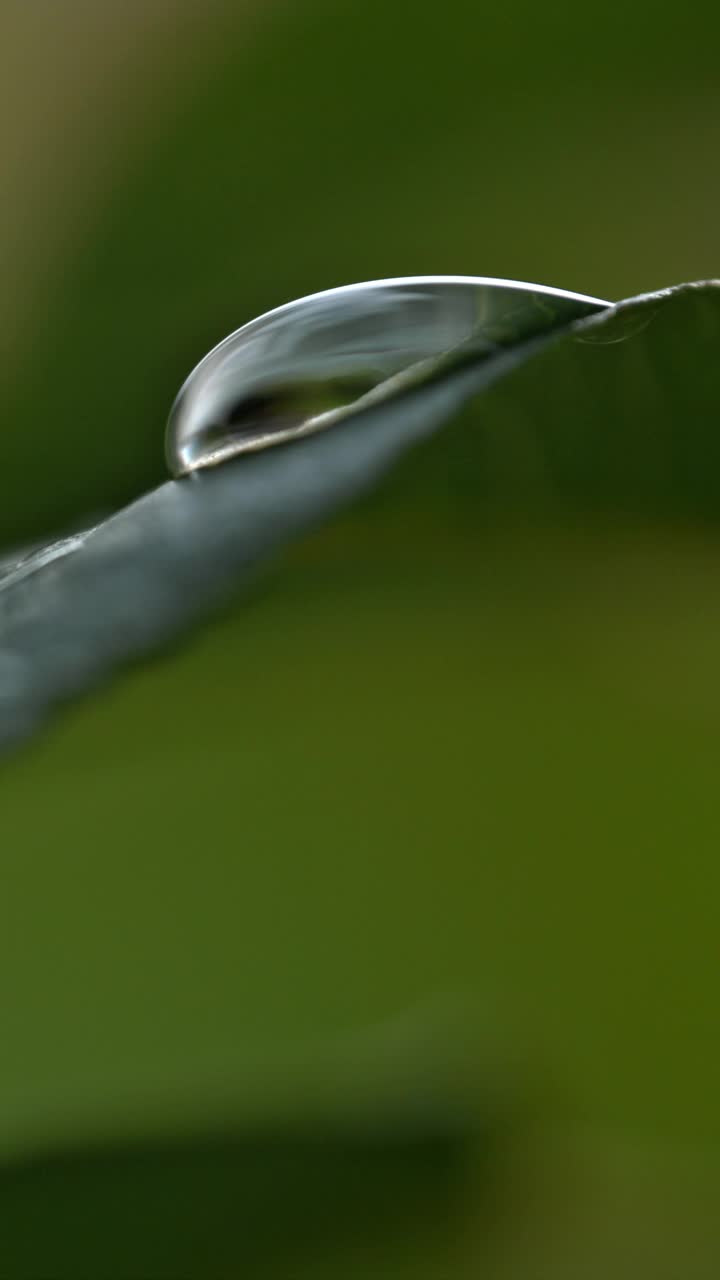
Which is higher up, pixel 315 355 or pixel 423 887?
pixel 315 355

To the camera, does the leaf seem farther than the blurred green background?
No

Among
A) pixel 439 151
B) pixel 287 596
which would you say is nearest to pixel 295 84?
pixel 439 151

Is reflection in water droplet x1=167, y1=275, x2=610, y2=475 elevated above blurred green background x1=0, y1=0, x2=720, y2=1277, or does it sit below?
above

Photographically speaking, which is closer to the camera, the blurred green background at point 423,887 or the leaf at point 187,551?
the leaf at point 187,551

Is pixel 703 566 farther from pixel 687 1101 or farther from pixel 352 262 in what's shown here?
pixel 352 262

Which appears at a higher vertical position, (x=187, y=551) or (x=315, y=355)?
(x=315, y=355)

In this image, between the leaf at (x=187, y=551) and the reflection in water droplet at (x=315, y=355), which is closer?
the leaf at (x=187, y=551)

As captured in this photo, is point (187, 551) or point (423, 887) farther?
point (423, 887)

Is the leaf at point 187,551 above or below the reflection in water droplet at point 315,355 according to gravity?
below
